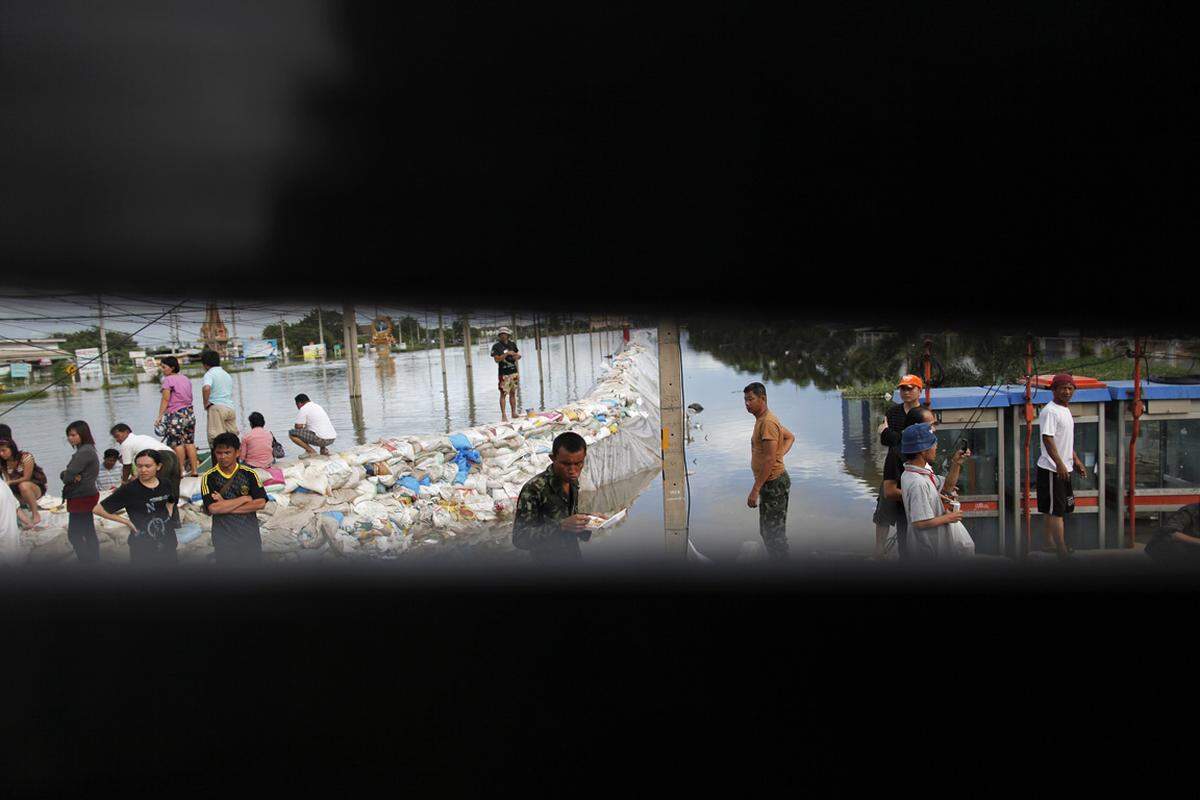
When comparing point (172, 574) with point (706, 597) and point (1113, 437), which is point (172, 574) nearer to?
point (706, 597)

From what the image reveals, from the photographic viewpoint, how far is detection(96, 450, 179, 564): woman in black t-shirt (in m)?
1.41

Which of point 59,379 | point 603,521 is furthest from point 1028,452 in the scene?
point 59,379

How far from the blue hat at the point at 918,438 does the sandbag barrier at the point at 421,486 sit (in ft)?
1.56

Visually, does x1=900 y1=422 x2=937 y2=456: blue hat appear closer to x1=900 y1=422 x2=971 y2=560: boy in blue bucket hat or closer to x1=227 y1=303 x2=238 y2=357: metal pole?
x1=900 y1=422 x2=971 y2=560: boy in blue bucket hat

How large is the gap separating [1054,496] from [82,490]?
168 centimetres

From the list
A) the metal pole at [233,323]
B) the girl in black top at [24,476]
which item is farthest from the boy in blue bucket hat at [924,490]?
the girl in black top at [24,476]

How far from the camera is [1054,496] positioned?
137 cm

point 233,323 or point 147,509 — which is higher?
point 233,323

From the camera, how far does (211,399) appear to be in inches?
55.0

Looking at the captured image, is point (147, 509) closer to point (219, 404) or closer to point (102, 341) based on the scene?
point (219, 404)

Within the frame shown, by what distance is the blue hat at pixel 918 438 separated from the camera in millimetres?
1389

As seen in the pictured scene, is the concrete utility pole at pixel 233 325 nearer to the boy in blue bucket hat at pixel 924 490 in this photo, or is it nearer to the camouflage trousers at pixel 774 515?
the camouflage trousers at pixel 774 515

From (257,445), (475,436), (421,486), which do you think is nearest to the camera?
(257,445)

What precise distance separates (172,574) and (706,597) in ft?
2.65
